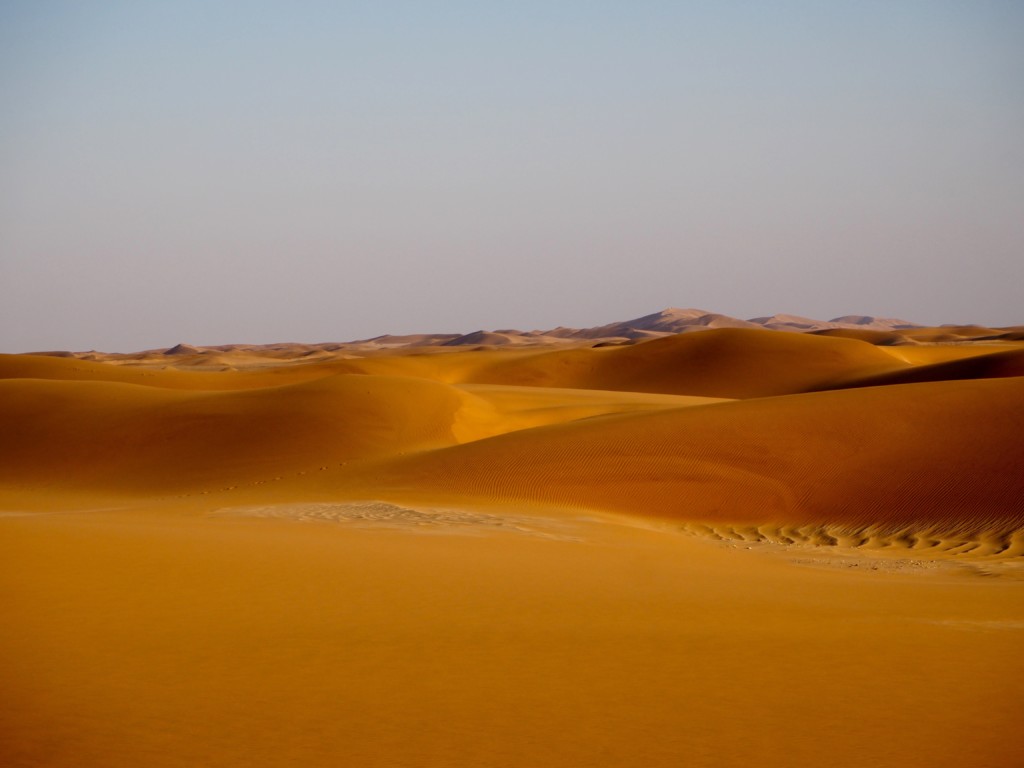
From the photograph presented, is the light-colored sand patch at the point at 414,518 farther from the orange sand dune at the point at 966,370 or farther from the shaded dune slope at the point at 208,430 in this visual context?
the orange sand dune at the point at 966,370

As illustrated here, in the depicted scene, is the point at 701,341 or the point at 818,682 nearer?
the point at 818,682

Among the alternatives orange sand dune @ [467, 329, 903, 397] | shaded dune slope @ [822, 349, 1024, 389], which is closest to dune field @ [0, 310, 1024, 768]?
shaded dune slope @ [822, 349, 1024, 389]

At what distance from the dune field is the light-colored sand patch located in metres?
0.11

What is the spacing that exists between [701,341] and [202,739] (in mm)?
61662

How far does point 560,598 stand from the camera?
8820 millimetres

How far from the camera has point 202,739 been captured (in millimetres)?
5047

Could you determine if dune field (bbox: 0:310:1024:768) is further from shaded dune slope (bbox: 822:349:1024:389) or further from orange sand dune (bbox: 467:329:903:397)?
orange sand dune (bbox: 467:329:903:397)

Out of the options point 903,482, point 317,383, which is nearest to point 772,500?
point 903,482

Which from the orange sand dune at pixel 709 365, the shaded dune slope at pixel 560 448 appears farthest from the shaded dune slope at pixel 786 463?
the orange sand dune at pixel 709 365

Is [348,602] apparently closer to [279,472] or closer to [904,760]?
[904,760]

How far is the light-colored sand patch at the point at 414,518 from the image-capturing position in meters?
14.3

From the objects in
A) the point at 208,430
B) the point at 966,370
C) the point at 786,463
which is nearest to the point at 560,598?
the point at 786,463

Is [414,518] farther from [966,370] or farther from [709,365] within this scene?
[709,365]

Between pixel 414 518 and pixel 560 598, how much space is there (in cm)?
697
